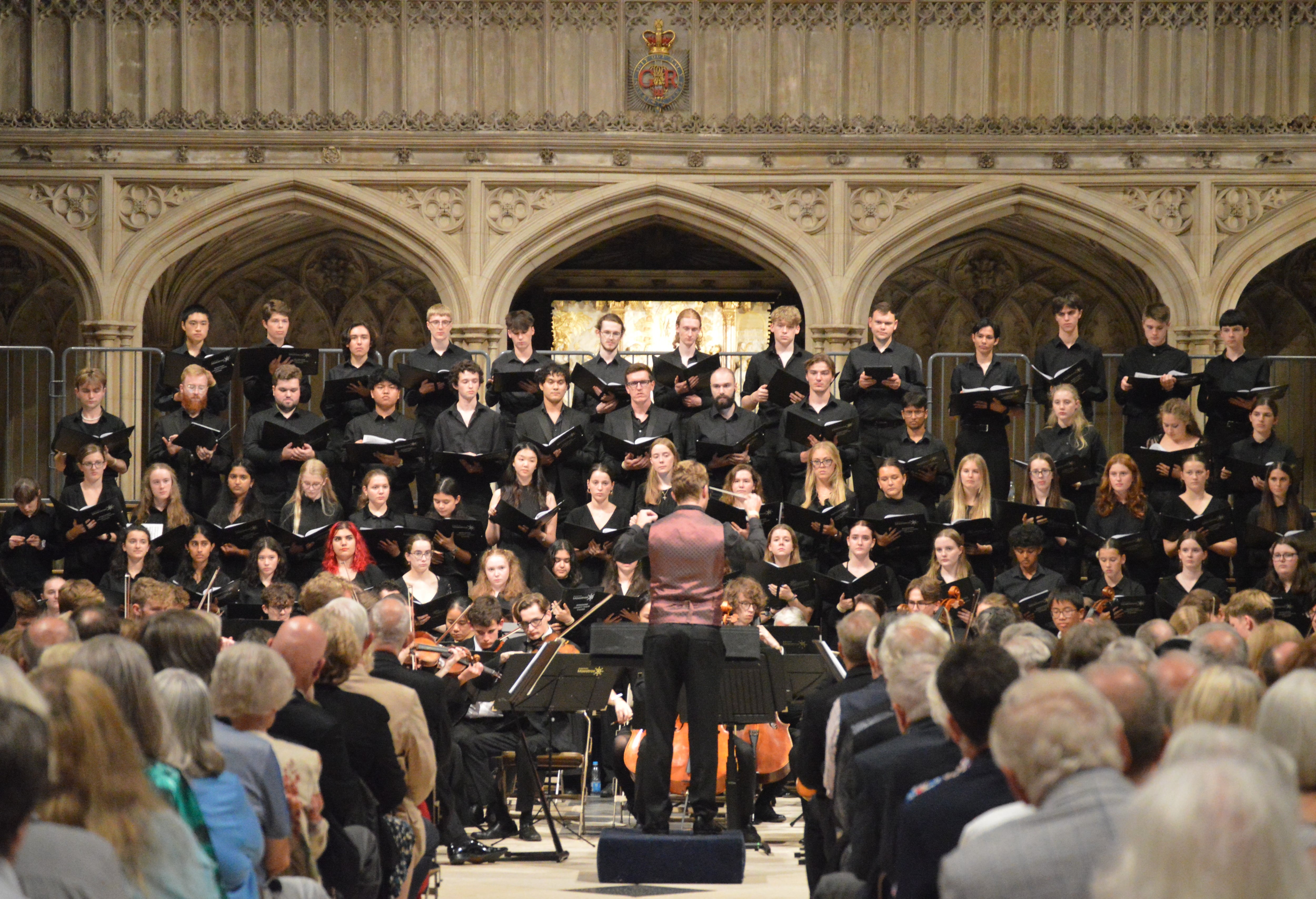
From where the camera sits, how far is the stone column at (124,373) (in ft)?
38.3

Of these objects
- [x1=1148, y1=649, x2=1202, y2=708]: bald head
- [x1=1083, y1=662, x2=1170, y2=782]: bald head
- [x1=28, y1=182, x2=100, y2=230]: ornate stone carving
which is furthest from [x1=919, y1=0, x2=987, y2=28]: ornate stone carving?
[x1=1083, y1=662, x2=1170, y2=782]: bald head

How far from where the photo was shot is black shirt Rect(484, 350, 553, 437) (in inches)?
376

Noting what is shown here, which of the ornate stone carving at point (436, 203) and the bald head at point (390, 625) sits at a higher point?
the ornate stone carving at point (436, 203)

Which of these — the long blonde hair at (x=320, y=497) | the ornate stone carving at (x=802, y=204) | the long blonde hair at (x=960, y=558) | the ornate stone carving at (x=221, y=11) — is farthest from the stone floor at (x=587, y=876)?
the ornate stone carving at (x=221, y=11)

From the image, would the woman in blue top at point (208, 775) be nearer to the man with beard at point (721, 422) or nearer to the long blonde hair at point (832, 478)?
the long blonde hair at point (832, 478)

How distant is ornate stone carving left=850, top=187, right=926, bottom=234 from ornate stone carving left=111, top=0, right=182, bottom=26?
204 inches

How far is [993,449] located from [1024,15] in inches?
171

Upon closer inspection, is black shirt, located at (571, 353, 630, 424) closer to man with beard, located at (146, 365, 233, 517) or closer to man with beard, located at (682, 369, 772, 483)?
man with beard, located at (682, 369, 772, 483)

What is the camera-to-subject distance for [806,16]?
12312mm

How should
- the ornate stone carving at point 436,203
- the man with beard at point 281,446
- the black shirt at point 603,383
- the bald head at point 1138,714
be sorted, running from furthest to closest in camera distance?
the ornate stone carving at point 436,203
the black shirt at point 603,383
the man with beard at point 281,446
the bald head at point 1138,714

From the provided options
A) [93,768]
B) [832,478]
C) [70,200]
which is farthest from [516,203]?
[93,768]

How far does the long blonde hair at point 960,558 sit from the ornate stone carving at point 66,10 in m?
7.59

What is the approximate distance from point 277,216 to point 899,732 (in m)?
9.48

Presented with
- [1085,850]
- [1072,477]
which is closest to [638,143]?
→ [1072,477]
